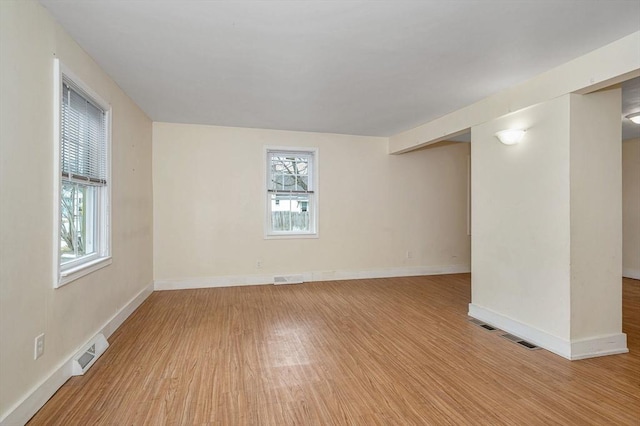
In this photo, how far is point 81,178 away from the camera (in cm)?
268

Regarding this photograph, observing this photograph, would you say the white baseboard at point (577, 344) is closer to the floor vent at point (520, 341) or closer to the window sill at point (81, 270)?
the floor vent at point (520, 341)

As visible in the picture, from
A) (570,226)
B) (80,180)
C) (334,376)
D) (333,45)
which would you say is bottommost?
(334,376)

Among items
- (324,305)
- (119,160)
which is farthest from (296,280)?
(119,160)

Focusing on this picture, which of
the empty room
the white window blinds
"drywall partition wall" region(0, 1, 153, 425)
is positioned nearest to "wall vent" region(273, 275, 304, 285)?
the empty room

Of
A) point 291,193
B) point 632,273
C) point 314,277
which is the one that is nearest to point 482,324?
point 314,277

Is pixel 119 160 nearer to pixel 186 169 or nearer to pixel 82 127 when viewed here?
pixel 82 127

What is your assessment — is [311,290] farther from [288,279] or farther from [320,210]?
[320,210]

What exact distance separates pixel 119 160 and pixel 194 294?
2148 millimetres

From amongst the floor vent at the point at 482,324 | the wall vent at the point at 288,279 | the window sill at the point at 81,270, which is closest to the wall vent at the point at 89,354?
the window sill at the point at 81,270

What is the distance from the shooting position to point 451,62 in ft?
9.40

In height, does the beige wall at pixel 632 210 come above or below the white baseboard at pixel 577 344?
above

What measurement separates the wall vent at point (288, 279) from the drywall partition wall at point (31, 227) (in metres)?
2.73

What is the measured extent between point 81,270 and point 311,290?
3089 millimetres

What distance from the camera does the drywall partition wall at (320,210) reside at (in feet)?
16.6
